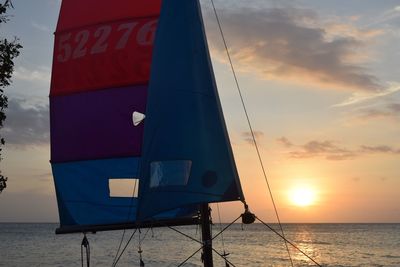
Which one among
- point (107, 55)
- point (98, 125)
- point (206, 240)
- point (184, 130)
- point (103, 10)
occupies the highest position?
point (103, 10)

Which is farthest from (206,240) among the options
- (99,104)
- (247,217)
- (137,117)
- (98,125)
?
(99,104)

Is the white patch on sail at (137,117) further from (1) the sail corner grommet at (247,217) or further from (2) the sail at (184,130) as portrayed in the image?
(1) the sail corner grommet at (247,217)

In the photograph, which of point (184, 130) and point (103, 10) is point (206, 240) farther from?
point (103, 10)

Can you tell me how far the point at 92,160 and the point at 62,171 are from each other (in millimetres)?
847

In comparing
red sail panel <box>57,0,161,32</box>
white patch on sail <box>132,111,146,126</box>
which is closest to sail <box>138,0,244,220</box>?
white patch on sail <box>132,111,146,126</box>

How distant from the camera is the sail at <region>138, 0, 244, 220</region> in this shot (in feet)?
27.7

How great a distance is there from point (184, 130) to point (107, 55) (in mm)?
5009

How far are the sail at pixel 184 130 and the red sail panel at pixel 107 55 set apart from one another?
12.2 ft

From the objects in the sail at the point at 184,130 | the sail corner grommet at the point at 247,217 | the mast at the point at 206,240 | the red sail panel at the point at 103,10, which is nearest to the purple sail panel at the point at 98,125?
the red sail panel at the point at 103,10

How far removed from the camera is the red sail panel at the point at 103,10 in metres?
12.9

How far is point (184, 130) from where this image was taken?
855 centimetres

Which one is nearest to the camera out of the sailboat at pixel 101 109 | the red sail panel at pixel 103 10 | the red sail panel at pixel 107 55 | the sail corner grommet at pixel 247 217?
the sail corner grommet at pixel 247 217

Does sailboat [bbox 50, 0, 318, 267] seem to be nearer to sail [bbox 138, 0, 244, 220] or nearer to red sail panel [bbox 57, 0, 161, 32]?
red sail panel [bbox 57, 0, 161, 32]

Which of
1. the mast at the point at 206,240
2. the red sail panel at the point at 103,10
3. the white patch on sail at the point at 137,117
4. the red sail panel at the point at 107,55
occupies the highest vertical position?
the red sail panel at the point at 103,10
